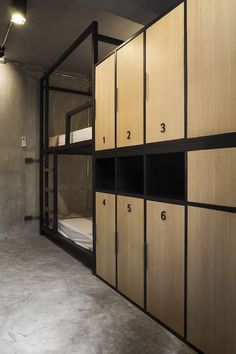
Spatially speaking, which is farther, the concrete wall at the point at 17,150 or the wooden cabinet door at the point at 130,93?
the concrete wall at the point at 17,150

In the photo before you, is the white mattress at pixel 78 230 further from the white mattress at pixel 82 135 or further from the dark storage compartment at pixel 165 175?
the dark storage compartment at pixel 165 175

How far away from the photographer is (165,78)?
2051 mm

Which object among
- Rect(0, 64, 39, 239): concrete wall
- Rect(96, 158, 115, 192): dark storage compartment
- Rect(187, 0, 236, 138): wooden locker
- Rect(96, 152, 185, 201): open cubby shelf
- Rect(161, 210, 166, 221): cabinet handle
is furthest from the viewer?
→ Rect(0, 64, 39, 239): concrete wall

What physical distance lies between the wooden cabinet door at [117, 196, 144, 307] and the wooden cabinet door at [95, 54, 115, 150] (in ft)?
2.12

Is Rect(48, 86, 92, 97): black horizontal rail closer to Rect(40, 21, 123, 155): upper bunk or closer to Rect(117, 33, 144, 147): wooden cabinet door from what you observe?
Rect(40, 21, 123, 155): upper bunk

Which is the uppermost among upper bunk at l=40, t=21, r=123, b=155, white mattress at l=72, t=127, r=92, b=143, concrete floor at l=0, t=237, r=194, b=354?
upper bunk at l=40, t=21, r=123, b=155

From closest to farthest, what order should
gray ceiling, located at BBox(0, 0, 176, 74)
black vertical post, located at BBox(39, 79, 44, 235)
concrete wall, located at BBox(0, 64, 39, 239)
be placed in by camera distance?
gray ceiling, located at BBox(0, 0, 176, 74), concrete wall, located at BBox(0, 64, 39, 239), black vertical post, located at BBox(39, 79, 44, 235)

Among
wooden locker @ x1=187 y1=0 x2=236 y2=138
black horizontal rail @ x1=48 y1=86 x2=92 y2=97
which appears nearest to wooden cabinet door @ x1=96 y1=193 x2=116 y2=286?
wooden locker @ x1=187 y1=0 x2=236 y2=138

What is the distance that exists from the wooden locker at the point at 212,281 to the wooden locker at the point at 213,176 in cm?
8

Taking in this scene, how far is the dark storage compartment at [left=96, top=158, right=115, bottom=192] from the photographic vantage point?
311 centimetres

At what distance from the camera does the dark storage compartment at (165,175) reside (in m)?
2.33

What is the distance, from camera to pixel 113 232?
275 cm

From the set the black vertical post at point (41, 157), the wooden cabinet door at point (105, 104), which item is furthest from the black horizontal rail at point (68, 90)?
the wooden cabinet door at point (105, 104)

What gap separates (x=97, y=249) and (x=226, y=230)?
1777 millimetres
